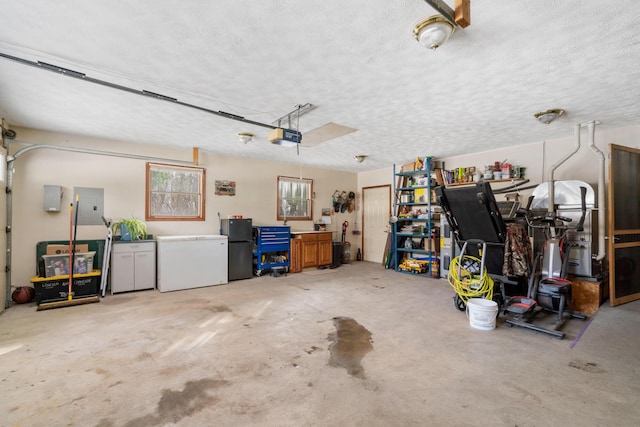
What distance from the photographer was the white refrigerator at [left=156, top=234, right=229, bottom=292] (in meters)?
5.02

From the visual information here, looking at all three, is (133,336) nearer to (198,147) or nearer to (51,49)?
(51,49)

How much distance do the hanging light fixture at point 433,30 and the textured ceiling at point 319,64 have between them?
A: 6 centimetres

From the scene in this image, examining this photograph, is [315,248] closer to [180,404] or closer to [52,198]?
[52,198]

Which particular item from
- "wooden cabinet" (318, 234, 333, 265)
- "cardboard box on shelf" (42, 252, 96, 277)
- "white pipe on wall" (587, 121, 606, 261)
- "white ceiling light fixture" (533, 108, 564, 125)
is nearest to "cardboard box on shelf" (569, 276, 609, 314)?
"white pipe on wall" (587, 121, 606, 261)

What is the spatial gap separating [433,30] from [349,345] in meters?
2.85

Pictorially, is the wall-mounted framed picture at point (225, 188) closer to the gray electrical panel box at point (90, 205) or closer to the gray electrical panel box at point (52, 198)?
the gray electrical panel box at point (90, 205)

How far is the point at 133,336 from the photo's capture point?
3.08 m

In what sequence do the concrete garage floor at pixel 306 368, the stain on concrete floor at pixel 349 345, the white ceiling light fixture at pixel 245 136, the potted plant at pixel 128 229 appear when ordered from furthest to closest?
the potted plant at pixel 128 229 → the white ceiling light fixture at pixel 245 136 → the stain on concrete floor at pixel 349 345 → the concrete garage floor at pixel 306 368

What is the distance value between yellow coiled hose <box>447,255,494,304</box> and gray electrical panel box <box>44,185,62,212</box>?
6.18 meters

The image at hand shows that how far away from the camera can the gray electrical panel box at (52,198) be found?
14.9ft

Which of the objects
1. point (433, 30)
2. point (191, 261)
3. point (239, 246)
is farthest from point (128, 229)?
point (433, 30)

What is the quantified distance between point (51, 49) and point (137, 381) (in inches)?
113

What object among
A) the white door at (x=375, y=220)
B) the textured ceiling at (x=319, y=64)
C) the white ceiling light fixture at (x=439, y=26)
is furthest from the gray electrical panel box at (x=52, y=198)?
the white door at (x=375, y=220)

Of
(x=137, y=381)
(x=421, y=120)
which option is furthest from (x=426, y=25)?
(x=137, y=381)
